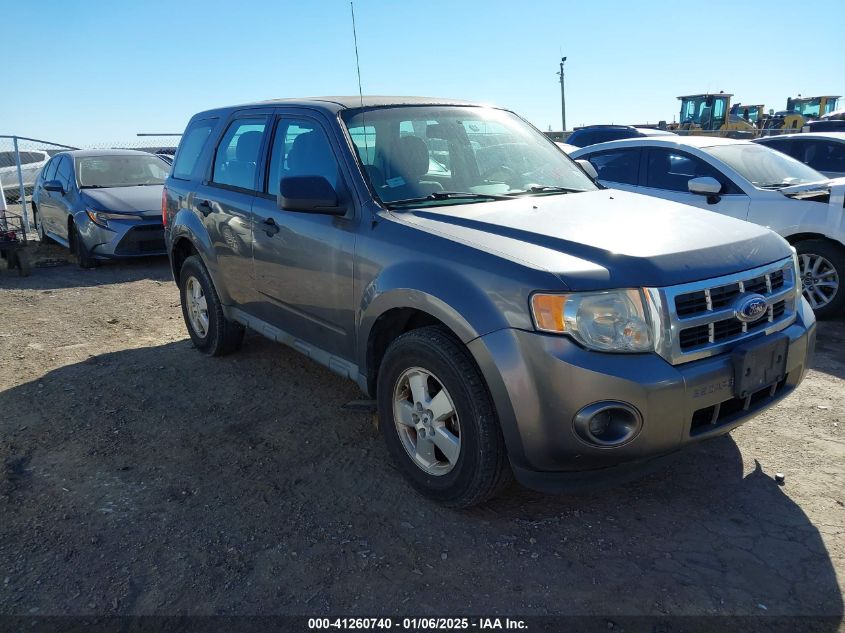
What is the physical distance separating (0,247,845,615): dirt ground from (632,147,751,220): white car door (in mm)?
2301

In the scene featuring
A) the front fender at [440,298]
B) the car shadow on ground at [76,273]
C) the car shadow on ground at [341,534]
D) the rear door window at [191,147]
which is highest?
the rear door window at [191,147]

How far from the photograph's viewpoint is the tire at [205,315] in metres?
5.09

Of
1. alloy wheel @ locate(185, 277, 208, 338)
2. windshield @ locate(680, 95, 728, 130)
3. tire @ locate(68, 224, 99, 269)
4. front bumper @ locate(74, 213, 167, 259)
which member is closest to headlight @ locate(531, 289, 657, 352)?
alloy wheel @ locate(185, 277, 208, 338)

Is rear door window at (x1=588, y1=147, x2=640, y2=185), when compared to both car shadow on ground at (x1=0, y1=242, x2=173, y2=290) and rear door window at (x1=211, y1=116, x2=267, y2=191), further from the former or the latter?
car shadow on ground at (x1=0, y1=242, x2=173, y2=290)

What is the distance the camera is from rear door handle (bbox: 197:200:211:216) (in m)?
4.79

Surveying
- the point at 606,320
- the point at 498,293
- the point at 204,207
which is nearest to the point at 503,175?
the point at 498,293

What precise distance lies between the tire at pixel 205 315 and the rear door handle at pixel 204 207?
0.44 metres

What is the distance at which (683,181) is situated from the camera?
A: 6766mm

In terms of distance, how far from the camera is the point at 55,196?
10055mm

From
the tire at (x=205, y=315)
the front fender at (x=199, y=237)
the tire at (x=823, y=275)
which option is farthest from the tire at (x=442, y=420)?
the tire at (x=823, y=275)

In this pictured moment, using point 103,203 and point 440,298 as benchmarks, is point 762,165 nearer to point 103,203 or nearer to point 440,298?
point 440,298

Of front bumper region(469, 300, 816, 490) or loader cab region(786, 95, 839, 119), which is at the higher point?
loader cab region(786, 95, 839, 119)

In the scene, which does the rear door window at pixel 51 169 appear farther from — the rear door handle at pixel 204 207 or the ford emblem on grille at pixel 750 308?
the ford emblem on grille at pixel 750 308

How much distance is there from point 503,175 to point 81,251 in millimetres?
7606
